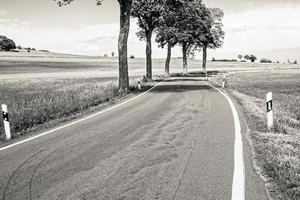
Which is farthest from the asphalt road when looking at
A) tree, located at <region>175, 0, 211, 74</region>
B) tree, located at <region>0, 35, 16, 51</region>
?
tree, located at <region>0, 35, 16, 51</region>

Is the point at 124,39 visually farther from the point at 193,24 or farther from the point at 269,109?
the point at 193,24

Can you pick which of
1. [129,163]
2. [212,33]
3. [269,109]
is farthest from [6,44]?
[129,163]

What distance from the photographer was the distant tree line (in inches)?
1014

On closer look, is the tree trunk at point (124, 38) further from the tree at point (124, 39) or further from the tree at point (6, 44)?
the tree at point (6, 44)

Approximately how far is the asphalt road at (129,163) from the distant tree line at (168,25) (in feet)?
49.3

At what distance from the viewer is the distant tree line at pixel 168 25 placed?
84.5ft

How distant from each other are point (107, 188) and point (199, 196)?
4.63 feet

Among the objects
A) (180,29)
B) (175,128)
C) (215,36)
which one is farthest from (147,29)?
(175,128)

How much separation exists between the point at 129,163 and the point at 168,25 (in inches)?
1817

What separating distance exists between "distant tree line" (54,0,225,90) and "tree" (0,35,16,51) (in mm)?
96059

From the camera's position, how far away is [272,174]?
6.15m

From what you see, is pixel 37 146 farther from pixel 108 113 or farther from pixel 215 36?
pixel 215 36

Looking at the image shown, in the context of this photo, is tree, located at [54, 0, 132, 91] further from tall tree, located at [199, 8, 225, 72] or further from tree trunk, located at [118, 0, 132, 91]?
tall tree, located at [199, 8, 225, 72]

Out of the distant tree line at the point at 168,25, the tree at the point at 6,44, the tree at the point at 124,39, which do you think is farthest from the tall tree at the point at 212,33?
the tree at the point at 6,44
